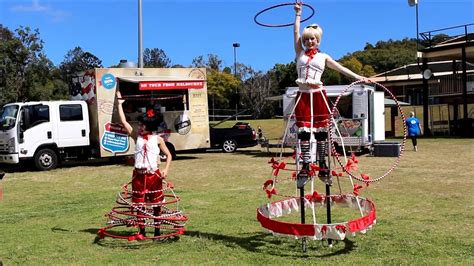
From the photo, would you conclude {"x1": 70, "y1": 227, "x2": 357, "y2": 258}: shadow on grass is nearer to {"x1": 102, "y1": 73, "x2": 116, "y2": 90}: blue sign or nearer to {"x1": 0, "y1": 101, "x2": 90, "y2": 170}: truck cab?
{"x1": 0, "y1": 101, "x2": 90, "y2": 170}: truck cab

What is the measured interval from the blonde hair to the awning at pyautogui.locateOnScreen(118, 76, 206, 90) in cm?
1195

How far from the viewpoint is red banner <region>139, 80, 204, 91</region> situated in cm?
1770

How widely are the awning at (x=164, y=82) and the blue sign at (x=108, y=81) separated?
0.97 feet

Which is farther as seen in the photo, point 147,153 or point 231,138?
point 231,138

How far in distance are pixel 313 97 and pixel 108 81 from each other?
42.0ft

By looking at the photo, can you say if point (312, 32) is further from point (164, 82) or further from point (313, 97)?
point (164, 82)

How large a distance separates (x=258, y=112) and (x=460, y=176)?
41.2 meters

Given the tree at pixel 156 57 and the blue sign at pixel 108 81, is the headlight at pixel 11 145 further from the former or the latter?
the tree at pixel 156 57

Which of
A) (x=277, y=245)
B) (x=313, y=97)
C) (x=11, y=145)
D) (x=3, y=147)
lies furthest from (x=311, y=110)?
(x=3, y=147)

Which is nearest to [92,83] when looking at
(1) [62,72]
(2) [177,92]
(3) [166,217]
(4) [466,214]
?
(2) [177,92]

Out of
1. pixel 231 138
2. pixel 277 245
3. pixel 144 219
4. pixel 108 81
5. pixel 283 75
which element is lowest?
pixel 277 245

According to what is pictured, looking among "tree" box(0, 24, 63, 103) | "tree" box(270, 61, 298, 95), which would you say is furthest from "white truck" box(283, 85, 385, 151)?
"tree" box(270, 61, 298, 95)

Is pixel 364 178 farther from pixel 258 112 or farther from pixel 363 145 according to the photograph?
pixel 258 112

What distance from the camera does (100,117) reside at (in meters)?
17.5
